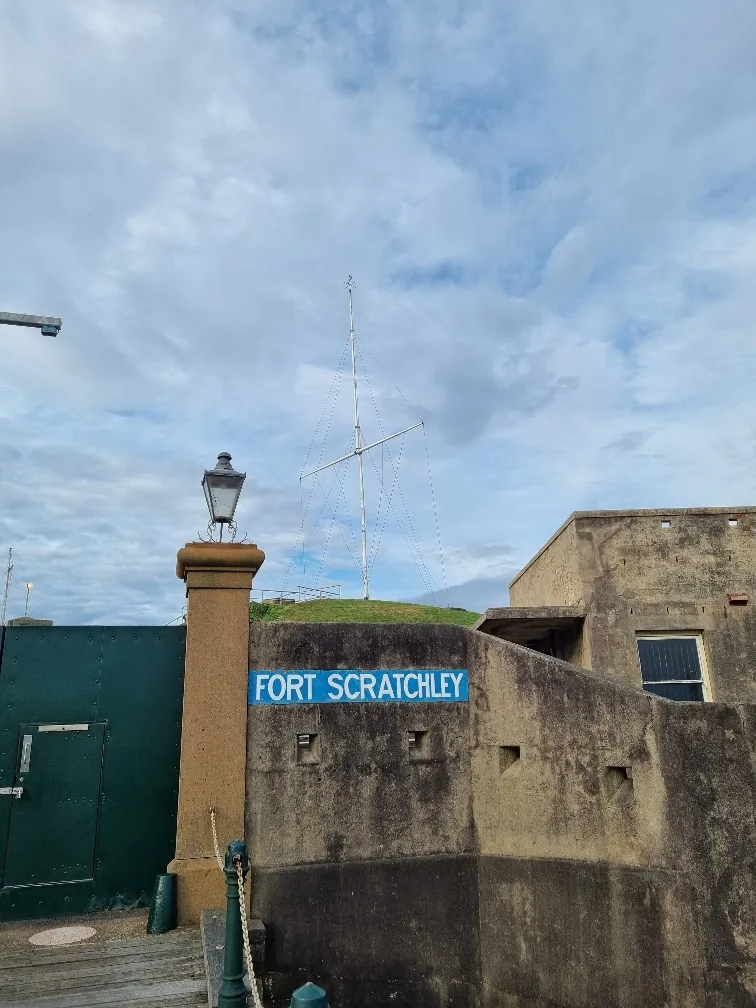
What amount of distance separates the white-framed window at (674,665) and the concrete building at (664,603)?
0.05 ft

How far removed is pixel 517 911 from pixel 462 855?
0.83 m

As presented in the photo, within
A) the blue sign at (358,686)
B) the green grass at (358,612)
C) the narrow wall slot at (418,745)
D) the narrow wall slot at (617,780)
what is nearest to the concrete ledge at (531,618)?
the blue sign at (358,686)

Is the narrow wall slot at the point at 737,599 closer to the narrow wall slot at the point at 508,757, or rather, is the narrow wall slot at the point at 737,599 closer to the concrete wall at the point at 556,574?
the concrete wall at the point at 556,574

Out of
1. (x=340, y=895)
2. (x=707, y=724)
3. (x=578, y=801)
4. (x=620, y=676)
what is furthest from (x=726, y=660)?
(x=340, y=895)

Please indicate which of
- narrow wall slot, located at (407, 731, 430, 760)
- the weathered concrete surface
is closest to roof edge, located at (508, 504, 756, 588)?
the weathered concrete surface

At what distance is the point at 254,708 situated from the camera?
303 inches

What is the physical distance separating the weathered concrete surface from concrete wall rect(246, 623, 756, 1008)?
3.43m

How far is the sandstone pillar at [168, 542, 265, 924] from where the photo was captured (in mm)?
7027

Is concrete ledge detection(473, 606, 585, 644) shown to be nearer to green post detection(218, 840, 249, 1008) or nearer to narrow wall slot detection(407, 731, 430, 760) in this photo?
narrow wall slot detection(407, 731, 430, 760)

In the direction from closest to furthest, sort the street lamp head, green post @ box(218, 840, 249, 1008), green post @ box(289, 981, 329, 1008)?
green post @ box(289, 981, 329, 1008) < green post @ box(218, 840, 249, 1008) < the street lamp head

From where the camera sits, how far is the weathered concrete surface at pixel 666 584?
1130 centimetres

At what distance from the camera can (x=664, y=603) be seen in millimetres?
11516

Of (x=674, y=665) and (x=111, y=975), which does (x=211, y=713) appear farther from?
(x=674, y=665)

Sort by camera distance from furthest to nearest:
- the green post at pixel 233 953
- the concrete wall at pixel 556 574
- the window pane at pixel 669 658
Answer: the concrete wall at pixel 556 574 < the window pane at pixel 669 658 < the green post at pixel 233 953
